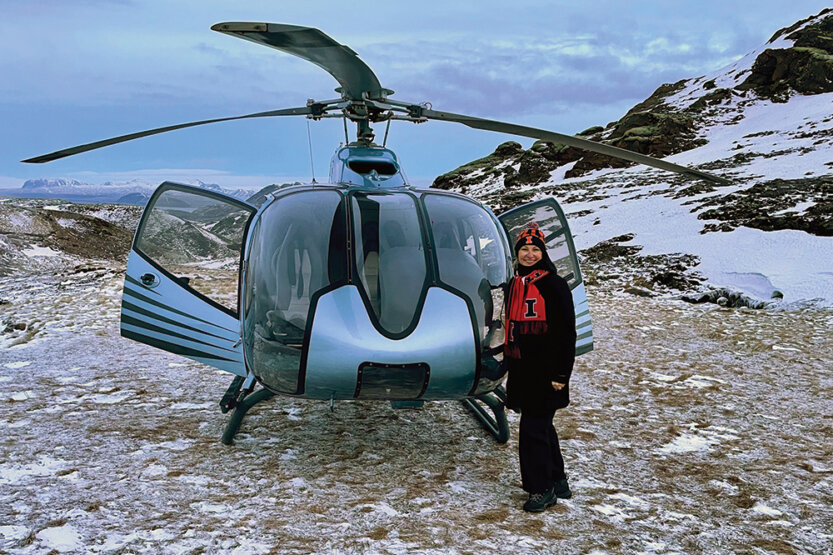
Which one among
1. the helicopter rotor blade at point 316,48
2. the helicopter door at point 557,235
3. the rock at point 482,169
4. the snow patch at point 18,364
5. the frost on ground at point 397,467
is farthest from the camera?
the rock at point 482,169

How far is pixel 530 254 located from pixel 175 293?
10.2 ft

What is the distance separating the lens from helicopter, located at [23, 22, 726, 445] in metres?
3.63

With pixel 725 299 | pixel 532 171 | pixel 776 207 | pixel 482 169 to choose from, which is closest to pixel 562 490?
pixel 725 299

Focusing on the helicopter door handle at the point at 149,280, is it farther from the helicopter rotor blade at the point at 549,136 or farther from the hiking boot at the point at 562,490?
the hiking boot at the point at 562,490

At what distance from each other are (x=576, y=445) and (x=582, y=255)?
13917 mm

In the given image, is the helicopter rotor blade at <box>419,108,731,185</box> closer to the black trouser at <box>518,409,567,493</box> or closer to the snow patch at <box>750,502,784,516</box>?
the black trouser at <box>518,409,567,493</box>

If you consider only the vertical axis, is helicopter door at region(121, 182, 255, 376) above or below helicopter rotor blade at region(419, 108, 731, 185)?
below

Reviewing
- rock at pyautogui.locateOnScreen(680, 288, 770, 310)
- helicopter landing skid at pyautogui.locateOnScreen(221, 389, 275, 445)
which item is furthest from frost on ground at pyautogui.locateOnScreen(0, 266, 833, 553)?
rock at pyautogui.locateOnScreen(680, 288, 770, 310)

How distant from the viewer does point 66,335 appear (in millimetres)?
8805

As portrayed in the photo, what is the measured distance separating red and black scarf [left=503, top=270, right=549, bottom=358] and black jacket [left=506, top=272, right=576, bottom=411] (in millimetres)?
30

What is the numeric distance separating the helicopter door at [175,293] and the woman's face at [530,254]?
8.20 feet

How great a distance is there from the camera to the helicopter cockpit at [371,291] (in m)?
3.61

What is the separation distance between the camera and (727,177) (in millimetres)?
25688

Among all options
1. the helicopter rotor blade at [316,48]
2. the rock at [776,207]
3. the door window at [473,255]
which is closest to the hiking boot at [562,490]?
the door window at [473,255]
